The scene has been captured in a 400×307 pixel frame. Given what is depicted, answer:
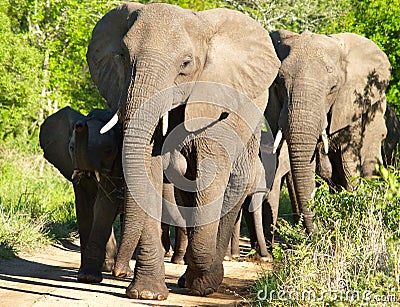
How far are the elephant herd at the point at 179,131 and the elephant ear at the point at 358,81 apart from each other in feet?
1.71

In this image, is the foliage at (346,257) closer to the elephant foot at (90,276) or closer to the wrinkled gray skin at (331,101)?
the elephant foot at (90,276)

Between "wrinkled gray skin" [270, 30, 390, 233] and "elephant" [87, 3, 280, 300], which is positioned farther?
"wrinkled gray skin" [270, 30, 390, 233]

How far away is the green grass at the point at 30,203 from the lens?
1079cm

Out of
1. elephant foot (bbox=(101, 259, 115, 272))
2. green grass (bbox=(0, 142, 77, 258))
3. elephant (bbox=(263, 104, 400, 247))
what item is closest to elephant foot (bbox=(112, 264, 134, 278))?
elephant foot (bbox=(101, 259, 115, 272))

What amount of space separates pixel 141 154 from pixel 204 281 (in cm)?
130

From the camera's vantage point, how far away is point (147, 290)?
7484 millimetres

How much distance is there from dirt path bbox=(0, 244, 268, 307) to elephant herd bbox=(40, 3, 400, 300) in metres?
0.18

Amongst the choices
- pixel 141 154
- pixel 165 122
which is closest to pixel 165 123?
pixel 165 122

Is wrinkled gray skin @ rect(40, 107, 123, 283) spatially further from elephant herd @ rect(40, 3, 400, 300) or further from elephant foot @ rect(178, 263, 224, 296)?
elephant foot @ rect(178, 263, 224, 296)

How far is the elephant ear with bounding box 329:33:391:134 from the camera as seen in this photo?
11.2 m

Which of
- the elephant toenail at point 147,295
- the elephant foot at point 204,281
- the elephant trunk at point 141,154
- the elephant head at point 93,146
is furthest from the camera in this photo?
the elephant head at point 93,146

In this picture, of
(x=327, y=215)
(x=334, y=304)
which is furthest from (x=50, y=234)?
(x=334, y=304)

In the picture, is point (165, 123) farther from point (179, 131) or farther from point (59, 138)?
point (59, 138)

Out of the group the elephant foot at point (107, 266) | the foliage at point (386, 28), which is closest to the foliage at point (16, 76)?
the foliage at point (386, 28)
